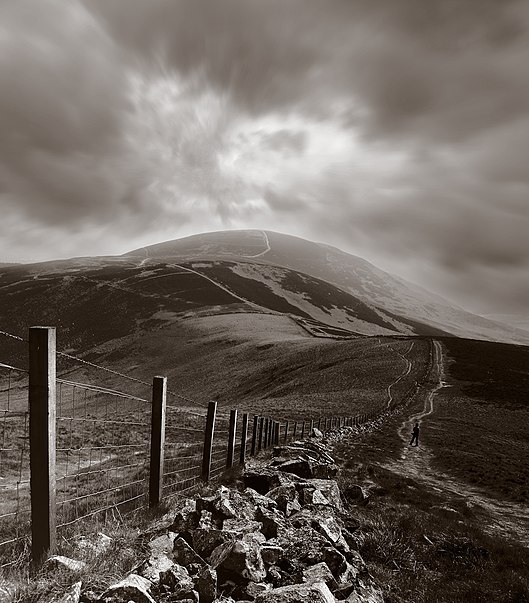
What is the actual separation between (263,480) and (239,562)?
4.56 metres

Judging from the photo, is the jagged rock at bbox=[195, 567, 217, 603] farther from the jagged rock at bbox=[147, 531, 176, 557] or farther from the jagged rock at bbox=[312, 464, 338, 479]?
the jagged rock at bbox=[312, 464, 338, 479]

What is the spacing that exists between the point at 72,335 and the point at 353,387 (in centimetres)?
9219

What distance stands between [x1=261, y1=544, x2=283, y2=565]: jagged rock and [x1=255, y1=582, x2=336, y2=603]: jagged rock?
3.25 feet

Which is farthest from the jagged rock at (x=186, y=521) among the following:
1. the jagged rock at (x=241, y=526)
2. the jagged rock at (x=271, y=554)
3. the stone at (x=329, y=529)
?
the stone at (x=329, y=529)

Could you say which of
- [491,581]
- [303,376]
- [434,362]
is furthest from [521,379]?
[491,581]

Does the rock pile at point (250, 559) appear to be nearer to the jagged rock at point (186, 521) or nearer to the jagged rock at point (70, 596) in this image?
the jagged rock at point (186, 521)

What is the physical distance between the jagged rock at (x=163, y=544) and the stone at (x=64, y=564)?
2.49ft

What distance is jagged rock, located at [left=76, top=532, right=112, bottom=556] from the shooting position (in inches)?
198

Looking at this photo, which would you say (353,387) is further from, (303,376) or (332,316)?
(332,316)

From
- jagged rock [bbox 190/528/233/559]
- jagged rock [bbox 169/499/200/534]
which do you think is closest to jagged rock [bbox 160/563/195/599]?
jagged rock [bbox 190/528/233/559]

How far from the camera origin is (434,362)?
69.8 metres

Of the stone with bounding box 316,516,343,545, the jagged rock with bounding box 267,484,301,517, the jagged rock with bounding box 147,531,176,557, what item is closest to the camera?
the jagged rock with bounding box 147,531,176,557

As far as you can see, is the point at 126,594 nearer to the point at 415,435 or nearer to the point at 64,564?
the point at 64,564

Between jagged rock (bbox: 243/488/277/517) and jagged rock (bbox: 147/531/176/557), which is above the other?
jagged rock (bbox: 147/531/176/557)
